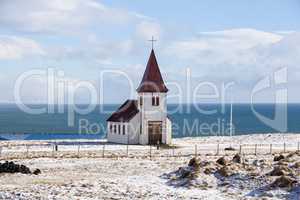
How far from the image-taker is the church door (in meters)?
55.6

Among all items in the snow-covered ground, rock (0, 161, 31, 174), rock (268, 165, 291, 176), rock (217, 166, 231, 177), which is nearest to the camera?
the snow-covered ground

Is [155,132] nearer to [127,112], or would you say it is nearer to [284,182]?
[127,112]

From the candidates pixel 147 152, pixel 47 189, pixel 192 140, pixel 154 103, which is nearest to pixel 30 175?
pixel 47 189

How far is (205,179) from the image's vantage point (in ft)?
109

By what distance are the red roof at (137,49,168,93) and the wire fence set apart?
5524 millimetres

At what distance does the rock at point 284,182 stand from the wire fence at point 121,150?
15.4 metres

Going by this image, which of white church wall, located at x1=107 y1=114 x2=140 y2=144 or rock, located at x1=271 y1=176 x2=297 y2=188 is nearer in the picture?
rock, located at x1=271 y1=176 x2=297 y2=188

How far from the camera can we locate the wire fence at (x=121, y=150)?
45.7 m

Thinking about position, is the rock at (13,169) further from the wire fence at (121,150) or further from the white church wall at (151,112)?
the white church wall at (151,112)

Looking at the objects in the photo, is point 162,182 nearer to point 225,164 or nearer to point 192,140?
point 225,164

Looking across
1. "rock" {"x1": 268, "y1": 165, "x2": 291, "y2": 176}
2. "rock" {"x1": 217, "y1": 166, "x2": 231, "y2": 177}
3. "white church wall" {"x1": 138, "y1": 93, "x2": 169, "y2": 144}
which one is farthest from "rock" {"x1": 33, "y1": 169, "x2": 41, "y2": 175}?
"white church wall" {"x1": 138, "y1": 93, "x2": 169, "y2": 144}

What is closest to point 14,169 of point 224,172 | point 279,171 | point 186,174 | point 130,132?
point 186,174

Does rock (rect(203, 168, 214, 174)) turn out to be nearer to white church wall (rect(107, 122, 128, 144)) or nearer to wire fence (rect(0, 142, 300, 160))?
wire fence (rect(0, 142, 300, 160))

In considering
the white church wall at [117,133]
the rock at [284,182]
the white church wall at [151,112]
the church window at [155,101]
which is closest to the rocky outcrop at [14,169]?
the rock at [284,182]
